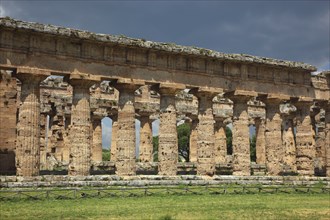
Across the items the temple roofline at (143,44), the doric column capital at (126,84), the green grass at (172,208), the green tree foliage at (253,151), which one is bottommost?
the green grass at (172,208)

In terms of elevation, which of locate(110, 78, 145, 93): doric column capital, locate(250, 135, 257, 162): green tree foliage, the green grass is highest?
locate(110, 78, 145, 93): doric column capital

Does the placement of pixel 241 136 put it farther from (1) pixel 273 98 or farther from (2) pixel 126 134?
(2) pixel 126 134

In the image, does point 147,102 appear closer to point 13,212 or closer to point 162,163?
Answer: point 162,163

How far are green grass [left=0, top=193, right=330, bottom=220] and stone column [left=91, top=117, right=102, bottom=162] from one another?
18485 mm

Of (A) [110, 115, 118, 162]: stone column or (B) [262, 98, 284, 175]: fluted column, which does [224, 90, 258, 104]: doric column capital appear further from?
(A) [110, 115, 118, 162]: stone column

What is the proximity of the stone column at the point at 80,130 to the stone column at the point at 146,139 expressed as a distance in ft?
41.0

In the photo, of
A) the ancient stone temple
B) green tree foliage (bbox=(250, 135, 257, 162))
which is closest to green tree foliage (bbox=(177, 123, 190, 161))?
green tree foliage (bbox=(250, 135, 257, 162))

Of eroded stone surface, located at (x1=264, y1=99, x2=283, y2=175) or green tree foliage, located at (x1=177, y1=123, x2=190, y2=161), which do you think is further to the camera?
green tree foliage, located at (x1=177, y1=123, x2=190, y2=161)

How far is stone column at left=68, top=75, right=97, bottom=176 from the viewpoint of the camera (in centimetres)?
2520

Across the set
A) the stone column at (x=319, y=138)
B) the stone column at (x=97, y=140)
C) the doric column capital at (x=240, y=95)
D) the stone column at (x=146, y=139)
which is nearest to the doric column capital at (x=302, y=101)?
the doric column capital at (x=240, y=95)

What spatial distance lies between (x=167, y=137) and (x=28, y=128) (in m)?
9.19

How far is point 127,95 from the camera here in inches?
1081

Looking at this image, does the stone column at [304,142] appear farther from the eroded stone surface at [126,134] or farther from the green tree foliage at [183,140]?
the green tree foliage at [183,140]

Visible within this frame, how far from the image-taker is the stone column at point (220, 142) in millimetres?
42531
